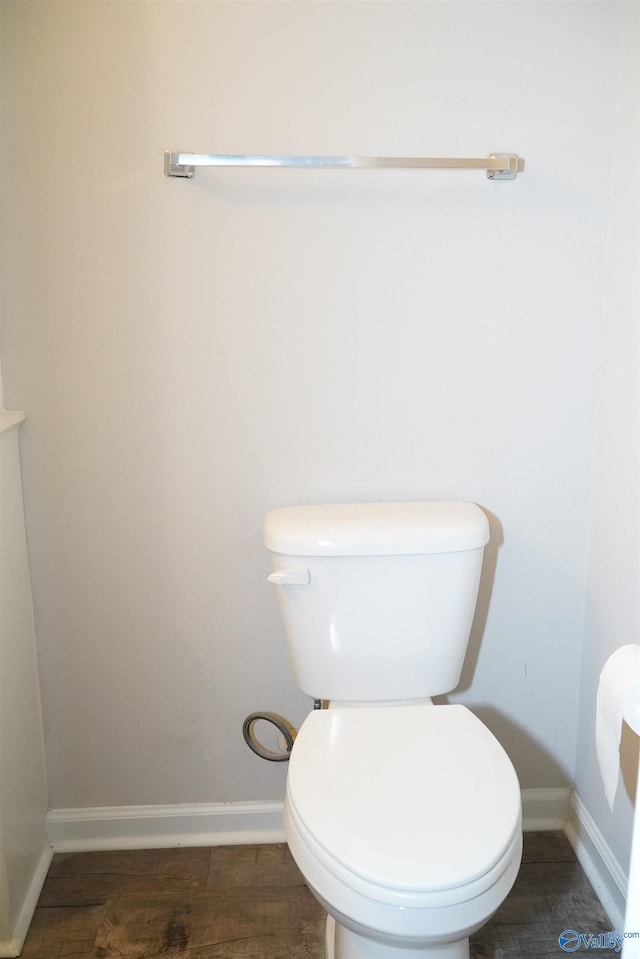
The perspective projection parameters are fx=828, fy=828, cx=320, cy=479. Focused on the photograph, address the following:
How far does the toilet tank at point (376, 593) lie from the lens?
4.88 feet

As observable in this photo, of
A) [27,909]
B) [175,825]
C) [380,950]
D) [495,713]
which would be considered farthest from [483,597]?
[27,909]

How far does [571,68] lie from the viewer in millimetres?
1519

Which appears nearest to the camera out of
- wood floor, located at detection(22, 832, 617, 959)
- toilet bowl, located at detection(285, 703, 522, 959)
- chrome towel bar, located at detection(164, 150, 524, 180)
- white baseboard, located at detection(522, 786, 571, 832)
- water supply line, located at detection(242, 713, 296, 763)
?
toilet bowl, located at detection(285, 703, 522, 959)

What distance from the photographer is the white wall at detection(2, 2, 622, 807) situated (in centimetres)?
149


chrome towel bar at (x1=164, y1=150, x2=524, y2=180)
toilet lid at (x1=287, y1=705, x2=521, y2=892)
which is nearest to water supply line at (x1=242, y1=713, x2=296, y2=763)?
toilet lid at (x1=287, y1=705, x2=521, y2=892)

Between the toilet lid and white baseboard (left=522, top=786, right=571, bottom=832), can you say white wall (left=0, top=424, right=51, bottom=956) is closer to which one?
the toilet lid

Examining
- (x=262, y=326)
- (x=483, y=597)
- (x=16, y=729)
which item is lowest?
(x=16, y=729)

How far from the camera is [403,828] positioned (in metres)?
1.15

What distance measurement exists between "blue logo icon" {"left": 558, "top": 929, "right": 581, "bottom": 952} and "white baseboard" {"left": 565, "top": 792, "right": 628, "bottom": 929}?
76mm

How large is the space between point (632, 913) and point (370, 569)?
92 centimetres

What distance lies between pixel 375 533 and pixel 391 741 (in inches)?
14.0

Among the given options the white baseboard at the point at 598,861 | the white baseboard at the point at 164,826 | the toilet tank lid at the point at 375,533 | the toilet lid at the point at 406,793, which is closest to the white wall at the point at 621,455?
the white baseboard at the point at 598,861

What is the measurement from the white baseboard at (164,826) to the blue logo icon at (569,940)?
1.97 feet

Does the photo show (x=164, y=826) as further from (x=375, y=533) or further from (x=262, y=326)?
(x=262, y=326)
